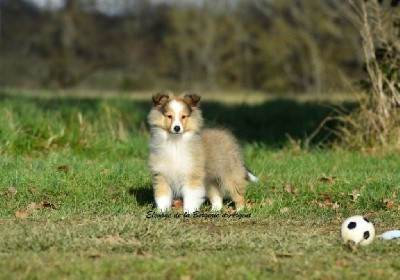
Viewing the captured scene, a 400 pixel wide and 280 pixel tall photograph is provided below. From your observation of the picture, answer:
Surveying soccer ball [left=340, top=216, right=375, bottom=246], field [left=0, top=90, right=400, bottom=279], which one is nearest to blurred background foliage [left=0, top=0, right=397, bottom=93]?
field [left=0, top=90, right=400, bottom=279]

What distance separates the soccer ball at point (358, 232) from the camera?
7.66 meters

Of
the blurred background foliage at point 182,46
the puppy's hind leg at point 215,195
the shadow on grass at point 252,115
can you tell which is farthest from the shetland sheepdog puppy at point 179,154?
the blurred background foliage at point 182,46

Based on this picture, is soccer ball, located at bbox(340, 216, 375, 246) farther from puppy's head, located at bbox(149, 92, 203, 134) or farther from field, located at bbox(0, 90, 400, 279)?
puppy's head, located at bbox(149, 92, 203, 134)

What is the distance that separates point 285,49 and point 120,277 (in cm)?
3847

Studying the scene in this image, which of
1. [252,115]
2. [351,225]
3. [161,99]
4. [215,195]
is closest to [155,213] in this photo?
[215,195]

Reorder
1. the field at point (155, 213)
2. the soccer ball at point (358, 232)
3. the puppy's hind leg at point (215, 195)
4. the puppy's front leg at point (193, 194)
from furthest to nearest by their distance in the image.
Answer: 1. the puppy's hind leg at point (215, 195)
2. the puppy's front leg at point (193, 194)
3. the soccer ball at point (358, 232)
4. the field at point (155, 213)

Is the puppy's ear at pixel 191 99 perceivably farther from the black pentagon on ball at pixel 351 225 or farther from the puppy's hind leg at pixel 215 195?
the black pentagon on ball at pixel 351 225

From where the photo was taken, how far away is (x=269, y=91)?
45.3 metres

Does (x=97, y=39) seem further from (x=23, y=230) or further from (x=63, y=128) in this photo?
(x=23, y=230)

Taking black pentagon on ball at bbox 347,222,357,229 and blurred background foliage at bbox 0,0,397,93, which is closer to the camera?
black pentagon on ball at bbox 347,222,357,229

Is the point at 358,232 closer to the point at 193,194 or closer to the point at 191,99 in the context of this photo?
the point at 193,194

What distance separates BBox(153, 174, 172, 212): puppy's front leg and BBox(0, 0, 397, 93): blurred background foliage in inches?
1197

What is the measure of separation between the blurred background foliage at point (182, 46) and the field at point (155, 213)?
25.2 meters

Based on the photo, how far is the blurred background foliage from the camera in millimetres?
42938
